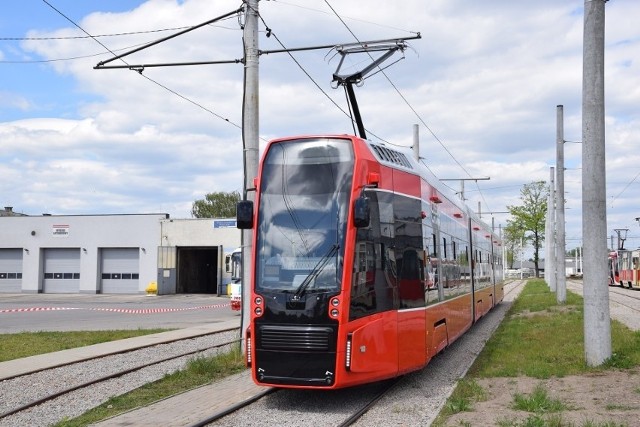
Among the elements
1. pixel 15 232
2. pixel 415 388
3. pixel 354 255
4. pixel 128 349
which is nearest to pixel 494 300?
pixel 128 349

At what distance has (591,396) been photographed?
9.44 meters

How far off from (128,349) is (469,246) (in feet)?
27.7

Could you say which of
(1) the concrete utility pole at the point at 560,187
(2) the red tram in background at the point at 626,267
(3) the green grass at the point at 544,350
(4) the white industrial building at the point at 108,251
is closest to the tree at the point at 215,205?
(4) the white industrial building at the point at 108,251

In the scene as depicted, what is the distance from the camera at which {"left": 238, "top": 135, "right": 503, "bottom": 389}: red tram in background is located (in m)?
8.99

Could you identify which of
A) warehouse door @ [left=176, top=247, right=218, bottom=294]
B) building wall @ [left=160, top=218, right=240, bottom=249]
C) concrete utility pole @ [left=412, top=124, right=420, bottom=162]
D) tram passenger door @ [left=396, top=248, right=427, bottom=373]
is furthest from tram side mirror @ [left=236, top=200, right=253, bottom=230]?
warehouse door @ [left=176, top=247, right=218, bottom=294]

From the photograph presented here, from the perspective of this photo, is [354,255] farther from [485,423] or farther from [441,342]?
[441,342]

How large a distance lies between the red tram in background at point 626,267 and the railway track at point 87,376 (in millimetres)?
42975

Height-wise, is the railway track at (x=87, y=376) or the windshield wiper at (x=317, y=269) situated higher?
the windshield wiper at (x=317, y=269)

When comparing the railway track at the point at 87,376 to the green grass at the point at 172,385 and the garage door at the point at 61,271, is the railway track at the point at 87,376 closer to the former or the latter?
the green grass at the point at 172,385

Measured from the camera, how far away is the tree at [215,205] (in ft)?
320

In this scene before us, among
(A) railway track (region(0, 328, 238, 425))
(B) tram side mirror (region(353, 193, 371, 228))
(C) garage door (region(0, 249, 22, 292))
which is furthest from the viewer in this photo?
(C) garage door (region(0, 249, 22, 292))

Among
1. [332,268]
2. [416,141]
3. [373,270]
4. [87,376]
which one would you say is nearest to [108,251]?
[416,141]

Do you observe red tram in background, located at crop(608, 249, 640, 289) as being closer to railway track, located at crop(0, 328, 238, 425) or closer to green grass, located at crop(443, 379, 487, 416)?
railway track, located at crop(0, 328, 238, 425)

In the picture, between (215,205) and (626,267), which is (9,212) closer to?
(215,205)
